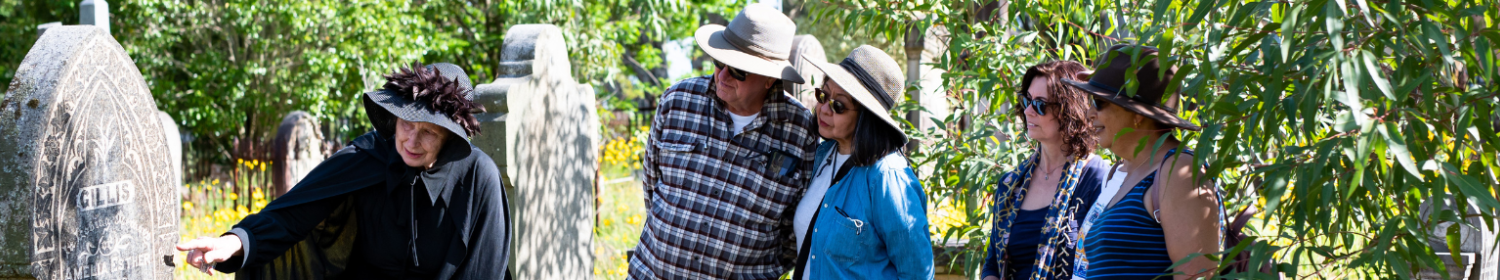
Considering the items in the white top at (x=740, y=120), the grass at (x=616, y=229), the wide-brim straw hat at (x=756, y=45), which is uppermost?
the wide-brim straw hat at (x=756, y=45)

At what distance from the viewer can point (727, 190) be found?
3146 millimetres

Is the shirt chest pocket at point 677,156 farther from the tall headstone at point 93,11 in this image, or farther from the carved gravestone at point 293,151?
the carved gravestone at point 293,151

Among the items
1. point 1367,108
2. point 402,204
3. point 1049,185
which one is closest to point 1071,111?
point 1049,185

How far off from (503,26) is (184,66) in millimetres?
3819

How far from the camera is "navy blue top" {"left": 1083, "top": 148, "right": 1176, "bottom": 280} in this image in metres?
2.12

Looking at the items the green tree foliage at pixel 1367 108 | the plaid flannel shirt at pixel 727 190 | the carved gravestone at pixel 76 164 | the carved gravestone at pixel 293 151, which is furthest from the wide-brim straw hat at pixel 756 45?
the carved gravestone at pixel 293 151

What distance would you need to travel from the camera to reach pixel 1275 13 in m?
1.79

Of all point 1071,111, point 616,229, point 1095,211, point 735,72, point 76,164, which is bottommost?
point 616,229

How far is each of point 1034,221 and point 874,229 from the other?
39 cm

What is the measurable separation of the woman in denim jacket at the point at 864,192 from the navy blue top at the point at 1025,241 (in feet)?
0.70

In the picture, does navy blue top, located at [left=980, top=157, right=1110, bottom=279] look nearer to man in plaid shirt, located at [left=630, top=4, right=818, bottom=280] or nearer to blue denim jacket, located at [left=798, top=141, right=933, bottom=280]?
blue denim jacket, located at [left=798, top=141, right=933, bottom=280]

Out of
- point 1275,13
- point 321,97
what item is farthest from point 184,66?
point 1275,13

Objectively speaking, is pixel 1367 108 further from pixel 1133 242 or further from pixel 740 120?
pixel 740 120

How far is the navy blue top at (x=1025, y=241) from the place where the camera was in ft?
8.50
